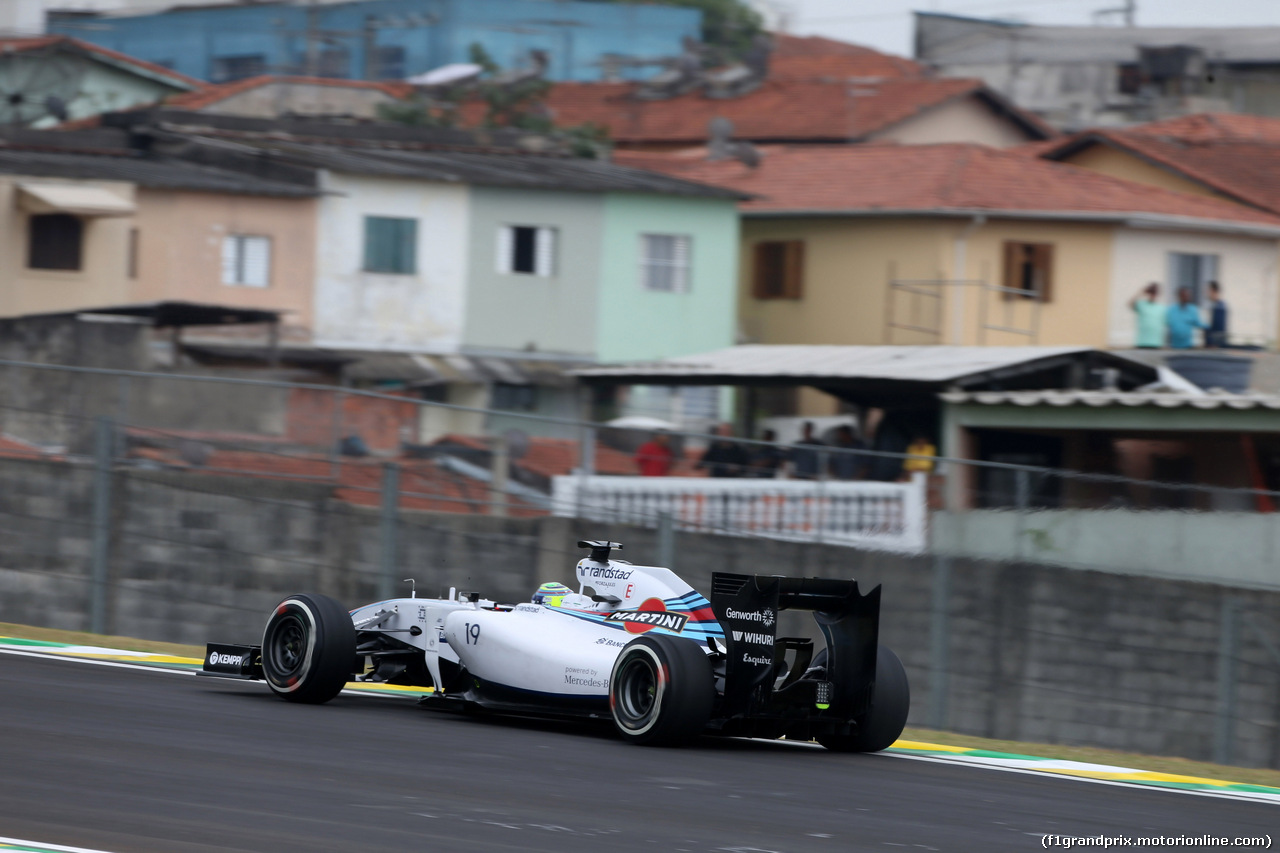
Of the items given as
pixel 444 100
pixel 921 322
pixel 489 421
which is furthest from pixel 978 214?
pixel 489 421

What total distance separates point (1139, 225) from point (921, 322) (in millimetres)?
4860

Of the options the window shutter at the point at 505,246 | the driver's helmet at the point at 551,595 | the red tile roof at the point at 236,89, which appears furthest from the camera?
the red tile roof at the point at 236,89

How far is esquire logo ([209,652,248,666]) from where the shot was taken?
34.8 ft

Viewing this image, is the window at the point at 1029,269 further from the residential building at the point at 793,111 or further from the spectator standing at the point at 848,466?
the spectator standing at the point at 848,466

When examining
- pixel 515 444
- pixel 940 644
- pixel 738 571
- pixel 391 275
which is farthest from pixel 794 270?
pixel 940 644

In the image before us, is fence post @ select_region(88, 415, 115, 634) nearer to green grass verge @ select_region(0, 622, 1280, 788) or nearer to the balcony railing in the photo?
the balcony railing

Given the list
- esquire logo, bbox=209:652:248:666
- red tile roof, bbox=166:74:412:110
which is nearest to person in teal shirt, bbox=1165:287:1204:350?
esquire logo, bbox=209:652:248:666

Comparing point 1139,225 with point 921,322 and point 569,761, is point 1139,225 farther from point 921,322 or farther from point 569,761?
point 569,761

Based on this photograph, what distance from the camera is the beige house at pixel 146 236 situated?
3203 cm

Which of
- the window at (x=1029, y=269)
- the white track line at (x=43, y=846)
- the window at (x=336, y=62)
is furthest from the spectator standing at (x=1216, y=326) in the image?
the window at (x=336, y=62)

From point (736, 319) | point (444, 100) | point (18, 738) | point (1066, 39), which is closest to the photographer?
point (18, 738)

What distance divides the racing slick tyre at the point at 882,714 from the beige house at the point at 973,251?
27587mm

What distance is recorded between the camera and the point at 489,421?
16391mm

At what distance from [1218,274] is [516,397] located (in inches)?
596
